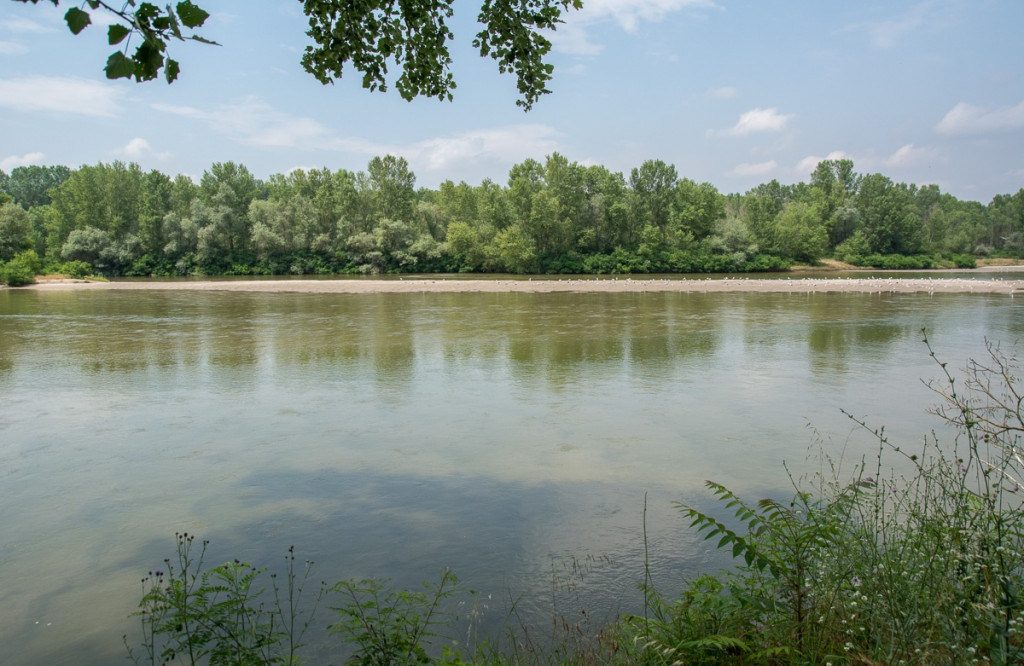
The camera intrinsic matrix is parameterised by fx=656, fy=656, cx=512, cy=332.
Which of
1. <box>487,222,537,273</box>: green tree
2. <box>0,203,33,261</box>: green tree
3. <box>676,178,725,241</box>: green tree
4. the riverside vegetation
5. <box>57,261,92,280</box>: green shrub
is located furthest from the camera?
<box>676,178,725,241</box>: green tree

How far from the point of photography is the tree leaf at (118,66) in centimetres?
268

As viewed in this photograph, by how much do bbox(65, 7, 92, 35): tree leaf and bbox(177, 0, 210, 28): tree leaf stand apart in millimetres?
358

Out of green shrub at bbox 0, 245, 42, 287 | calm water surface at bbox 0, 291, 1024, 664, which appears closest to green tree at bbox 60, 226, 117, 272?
green shrub at bbox 0, 245, 42, 287

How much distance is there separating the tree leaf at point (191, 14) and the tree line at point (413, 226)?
67691 mm

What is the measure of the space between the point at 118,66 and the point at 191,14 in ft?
1.26

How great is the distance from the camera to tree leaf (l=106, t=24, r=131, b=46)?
8.74 ft

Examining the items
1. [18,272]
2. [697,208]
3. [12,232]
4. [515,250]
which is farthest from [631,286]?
[12,232]

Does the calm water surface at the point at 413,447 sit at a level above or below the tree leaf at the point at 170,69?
below

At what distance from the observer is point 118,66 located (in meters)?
2.68

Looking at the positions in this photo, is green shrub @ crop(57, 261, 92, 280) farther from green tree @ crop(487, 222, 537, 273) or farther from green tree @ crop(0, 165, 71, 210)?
green tree @ crop(0, 165, 71, 210)

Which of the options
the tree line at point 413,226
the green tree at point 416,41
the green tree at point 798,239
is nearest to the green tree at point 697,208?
the tree line at point 413,226

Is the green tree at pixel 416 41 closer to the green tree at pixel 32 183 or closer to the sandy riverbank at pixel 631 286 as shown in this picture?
the sandy riverbank at pixel 631 286

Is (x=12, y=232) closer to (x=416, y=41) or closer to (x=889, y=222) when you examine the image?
(x=416, y=41)

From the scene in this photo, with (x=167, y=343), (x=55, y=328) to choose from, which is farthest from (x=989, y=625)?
(x=55, y=328)
